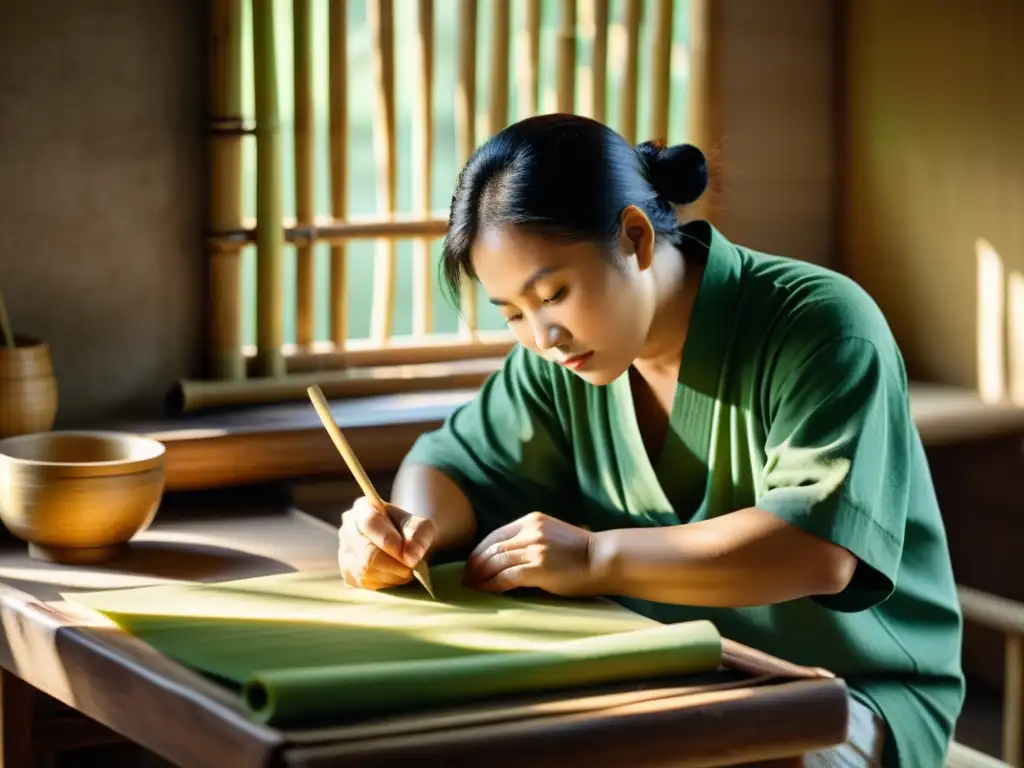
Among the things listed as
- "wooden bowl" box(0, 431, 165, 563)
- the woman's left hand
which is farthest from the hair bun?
"wooden bowl" box(0, 431, 165, 563)

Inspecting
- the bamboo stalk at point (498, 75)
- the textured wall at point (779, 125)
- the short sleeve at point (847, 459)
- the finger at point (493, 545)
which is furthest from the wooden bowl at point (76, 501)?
the textured wall at point (779, 125)

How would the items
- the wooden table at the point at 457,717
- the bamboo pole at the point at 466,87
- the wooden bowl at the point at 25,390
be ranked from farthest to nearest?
1. the bamboo pole at the point at 466,87
2. the wooden bowl at the point at 25,390
3. the wooden table at the point at 457,717

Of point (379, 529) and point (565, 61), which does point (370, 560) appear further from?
point (565, 61)

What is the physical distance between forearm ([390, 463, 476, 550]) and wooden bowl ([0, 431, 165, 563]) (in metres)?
0.31

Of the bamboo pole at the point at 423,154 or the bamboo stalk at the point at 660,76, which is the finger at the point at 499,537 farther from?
the bamboo stalk at the point at 660,76

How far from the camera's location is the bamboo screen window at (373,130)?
2.49 metres

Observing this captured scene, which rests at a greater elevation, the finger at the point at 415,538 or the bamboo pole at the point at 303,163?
the bamboo pole at the point at 303,163

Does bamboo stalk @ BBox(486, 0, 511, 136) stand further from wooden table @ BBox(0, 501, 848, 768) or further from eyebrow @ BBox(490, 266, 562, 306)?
wooden table @ BBox(0, 501, 848, 768)

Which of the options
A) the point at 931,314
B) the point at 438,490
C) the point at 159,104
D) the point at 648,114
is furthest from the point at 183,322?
the point at 931,314

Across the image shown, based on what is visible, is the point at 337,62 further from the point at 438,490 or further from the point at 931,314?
the point at 931,314

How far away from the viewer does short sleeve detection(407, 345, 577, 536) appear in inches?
78.8

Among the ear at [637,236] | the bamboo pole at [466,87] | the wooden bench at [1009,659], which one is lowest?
the wooden bench at [1009,659]

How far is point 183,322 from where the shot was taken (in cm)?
253

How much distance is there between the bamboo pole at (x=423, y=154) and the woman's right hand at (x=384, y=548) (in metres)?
1.05
